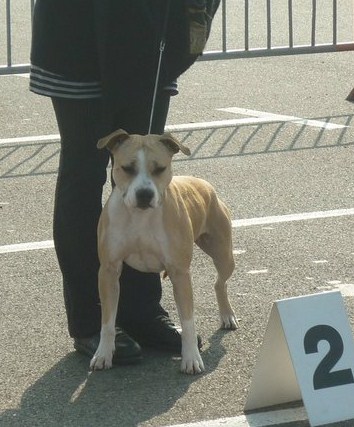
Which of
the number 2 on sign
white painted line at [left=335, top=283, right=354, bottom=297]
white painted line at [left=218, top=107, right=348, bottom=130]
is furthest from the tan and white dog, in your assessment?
white painted line at [left=218, top=107, right=348, bottom=130]

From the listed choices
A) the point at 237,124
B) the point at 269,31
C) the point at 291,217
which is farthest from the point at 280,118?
the point at 291,217

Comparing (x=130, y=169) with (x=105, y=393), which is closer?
(x=130, y=169)

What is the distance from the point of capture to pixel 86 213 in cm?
536

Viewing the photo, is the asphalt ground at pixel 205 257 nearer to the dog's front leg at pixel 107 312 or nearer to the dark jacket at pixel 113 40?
the dog's front leg at pixel 107 312

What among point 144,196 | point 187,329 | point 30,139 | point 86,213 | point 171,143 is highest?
point 171,143

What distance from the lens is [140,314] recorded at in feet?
18.1

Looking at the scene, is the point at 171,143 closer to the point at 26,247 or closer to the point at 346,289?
the point at 346,289

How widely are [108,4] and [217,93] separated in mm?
6456

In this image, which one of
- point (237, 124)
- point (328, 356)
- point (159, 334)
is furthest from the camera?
point (237, 124)

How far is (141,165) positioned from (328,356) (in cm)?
99

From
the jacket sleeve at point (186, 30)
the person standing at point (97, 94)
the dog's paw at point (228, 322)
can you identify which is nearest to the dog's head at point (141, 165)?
the person standing at point (97, 94)

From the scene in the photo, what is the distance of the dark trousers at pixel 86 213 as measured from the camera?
5.23 metres

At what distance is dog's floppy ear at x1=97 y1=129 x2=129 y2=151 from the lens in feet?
16.1

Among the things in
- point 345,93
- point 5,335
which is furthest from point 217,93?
point 5,335
